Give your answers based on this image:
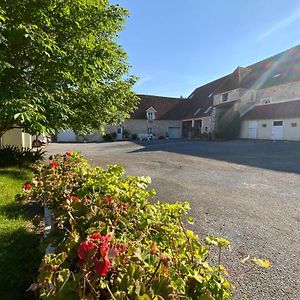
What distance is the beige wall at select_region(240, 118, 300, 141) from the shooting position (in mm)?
23825

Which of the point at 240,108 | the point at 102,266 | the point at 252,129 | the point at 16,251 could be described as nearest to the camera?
the point at 102,266

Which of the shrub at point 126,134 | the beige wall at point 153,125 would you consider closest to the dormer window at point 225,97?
the beige wall at point 153,125

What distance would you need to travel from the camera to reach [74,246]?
1.77 metres

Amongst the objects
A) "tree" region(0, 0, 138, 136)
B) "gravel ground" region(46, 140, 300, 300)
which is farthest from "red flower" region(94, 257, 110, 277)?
"tree" region(0, 0, 138, 136)

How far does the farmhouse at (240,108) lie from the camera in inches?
1028

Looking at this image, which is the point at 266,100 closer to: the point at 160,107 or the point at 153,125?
the point at 153,125

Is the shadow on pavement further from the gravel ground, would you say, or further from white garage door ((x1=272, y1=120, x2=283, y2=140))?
white garage door ((x1=272, y1=120, x2=283, y2=140))

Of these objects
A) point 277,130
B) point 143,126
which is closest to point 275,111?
point 277,130

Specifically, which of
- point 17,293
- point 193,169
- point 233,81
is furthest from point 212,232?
point 233,81

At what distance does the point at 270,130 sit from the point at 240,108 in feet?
19.0

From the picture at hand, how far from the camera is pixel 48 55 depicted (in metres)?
5.57

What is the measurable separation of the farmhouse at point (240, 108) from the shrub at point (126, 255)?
25.6 m

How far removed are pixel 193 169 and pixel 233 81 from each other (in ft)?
86.2

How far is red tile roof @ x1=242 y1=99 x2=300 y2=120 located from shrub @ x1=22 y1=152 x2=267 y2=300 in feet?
83.9
